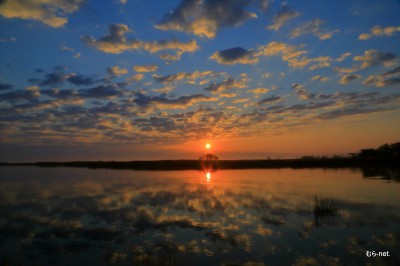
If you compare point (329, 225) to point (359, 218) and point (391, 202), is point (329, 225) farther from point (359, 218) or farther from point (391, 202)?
point (391, 202)

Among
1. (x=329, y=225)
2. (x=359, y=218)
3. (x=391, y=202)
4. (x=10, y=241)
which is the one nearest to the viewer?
(x=10, y=241)

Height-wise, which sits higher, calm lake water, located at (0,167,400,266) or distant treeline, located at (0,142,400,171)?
distant treeline, located at (0,142,400,171)

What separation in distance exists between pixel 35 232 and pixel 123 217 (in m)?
5.45

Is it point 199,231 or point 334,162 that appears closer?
point 199,231

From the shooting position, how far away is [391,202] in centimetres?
2595

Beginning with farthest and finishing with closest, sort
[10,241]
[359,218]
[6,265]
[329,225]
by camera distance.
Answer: [359,218]
[329,225]
[10,241]
[6,265]

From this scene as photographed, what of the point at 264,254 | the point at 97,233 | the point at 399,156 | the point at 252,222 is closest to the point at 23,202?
the point at 97,233

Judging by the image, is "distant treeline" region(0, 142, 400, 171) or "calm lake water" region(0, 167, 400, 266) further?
"distant treeline" region(0, 142, 400, 171)

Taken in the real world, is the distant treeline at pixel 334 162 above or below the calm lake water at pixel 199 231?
above

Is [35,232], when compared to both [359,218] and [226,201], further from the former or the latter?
[359,218]

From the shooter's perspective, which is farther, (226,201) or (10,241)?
(226,201)

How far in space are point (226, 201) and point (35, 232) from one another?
1548 cm

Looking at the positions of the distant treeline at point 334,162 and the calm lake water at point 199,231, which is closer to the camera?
the calm lake water at point 199,231

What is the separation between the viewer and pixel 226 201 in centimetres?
2803
